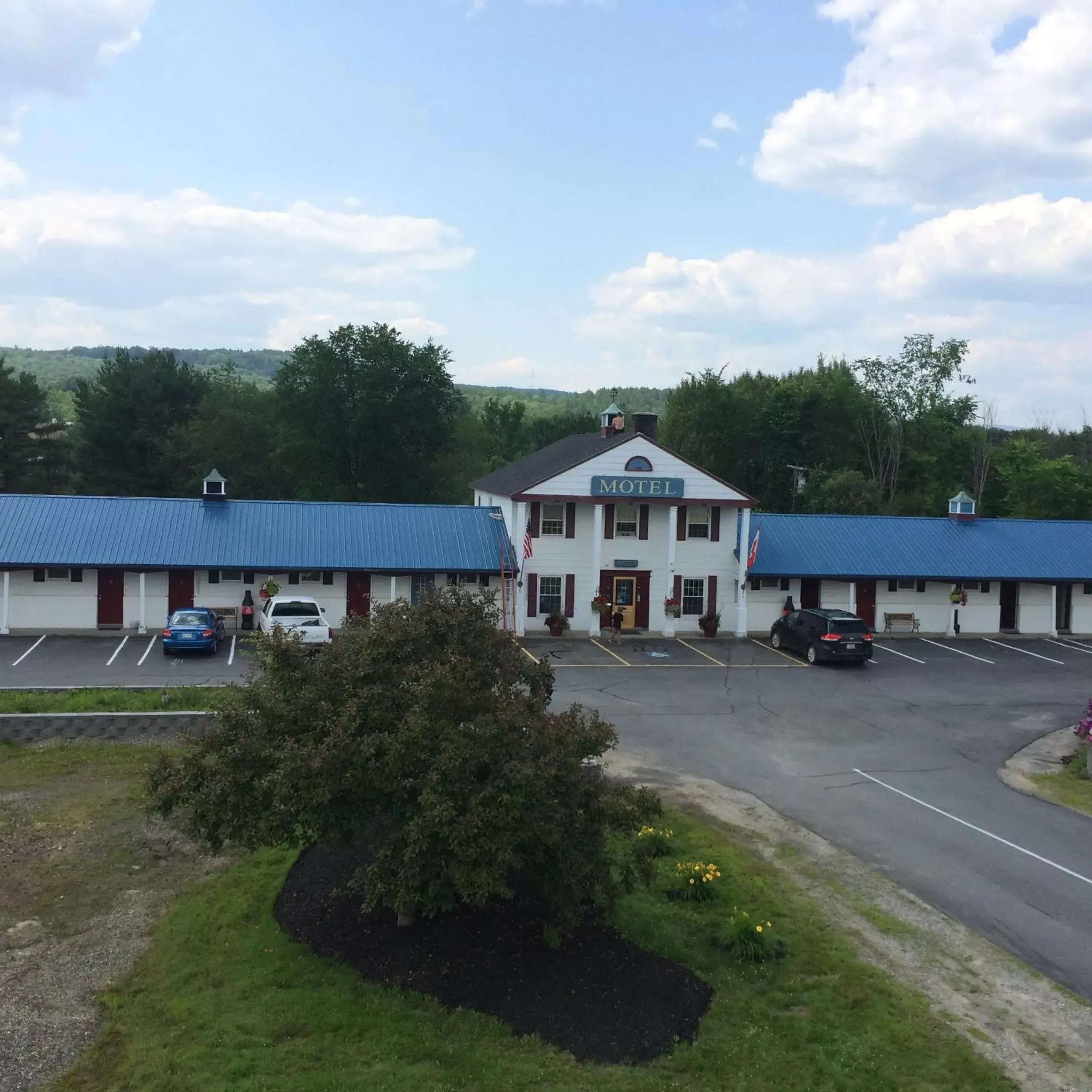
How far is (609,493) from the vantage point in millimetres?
34875

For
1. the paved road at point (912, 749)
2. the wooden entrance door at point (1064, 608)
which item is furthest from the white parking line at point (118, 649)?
the wooden entrance door at point (1064, 608)

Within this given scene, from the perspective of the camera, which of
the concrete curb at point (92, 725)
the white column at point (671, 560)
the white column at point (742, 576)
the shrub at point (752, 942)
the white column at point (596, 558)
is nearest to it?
the shrub at point (752, 942)

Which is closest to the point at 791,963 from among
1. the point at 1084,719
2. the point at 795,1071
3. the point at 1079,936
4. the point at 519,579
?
the point at 795,1071

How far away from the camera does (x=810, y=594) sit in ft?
121

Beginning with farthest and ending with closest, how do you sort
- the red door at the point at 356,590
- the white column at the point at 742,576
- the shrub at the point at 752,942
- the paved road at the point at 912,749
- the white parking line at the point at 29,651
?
the white column at the point at 742,576 → the red door at the point at 356,590 → the white parking line at the point at 29,651 → the paved road at the point at 912,749 → the shrub at the point at 752,942

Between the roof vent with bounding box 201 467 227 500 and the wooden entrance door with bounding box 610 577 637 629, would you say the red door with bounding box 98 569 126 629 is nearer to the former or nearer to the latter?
the roof vent with bounding box 201 467 227 500

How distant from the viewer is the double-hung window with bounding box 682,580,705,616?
1426 inches

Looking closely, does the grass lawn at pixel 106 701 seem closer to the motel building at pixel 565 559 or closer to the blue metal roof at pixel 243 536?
the motel building at pixel 565 559

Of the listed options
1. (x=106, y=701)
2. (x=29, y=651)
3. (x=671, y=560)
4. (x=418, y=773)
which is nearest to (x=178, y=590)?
(x=29, y=651)

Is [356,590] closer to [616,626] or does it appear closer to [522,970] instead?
[616,626]

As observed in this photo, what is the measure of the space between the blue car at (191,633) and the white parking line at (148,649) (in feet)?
1.54

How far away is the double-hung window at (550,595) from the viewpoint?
116 feet

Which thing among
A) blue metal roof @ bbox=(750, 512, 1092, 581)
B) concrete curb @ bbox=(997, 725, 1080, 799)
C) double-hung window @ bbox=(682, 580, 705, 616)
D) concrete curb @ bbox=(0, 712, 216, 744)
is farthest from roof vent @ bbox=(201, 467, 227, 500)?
concrete curb @ bbox=(997, 725, 1080, 799)

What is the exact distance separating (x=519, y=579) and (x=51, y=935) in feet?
76.7
